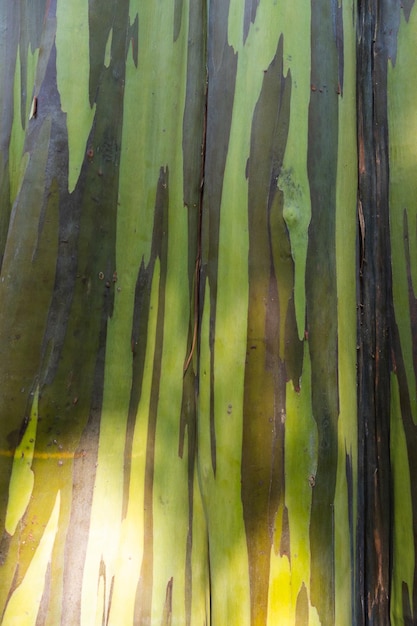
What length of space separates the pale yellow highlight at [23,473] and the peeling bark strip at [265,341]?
322mm

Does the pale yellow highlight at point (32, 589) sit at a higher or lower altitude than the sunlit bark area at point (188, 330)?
lower

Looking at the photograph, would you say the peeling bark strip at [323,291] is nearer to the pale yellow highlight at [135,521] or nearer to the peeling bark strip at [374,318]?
the peeling bark strip at [374,318]

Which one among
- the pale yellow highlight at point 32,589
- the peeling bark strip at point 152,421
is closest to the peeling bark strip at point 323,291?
the peeling bark strip at point 152,421

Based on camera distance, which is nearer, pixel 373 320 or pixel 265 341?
pixel 265 341

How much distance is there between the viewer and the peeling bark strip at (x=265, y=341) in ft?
2.59

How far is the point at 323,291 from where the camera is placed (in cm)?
83

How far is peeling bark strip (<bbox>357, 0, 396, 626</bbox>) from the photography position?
0.92 metres

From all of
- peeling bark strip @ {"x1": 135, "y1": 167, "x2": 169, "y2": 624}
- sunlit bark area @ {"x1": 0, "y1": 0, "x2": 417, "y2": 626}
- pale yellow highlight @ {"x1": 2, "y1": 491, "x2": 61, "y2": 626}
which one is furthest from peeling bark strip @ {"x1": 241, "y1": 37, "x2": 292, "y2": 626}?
pale yellow highlight @ {"x1": 2, "y1": 491, "x2": 61, "y2": 626}

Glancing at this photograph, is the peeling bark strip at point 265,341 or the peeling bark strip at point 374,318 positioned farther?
the peeling bark strip at point 374,318

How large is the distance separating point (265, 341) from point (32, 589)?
507 millimetres

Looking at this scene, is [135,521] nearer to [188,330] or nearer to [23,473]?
[23,473]

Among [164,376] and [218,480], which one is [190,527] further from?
[164,376]

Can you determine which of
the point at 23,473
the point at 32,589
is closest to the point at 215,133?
the point at 23,473

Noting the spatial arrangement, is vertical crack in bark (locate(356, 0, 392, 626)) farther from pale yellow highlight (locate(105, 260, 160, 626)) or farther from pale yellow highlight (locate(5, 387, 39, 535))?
pale yellow highlight (locate(5, 387, 39, 535))
